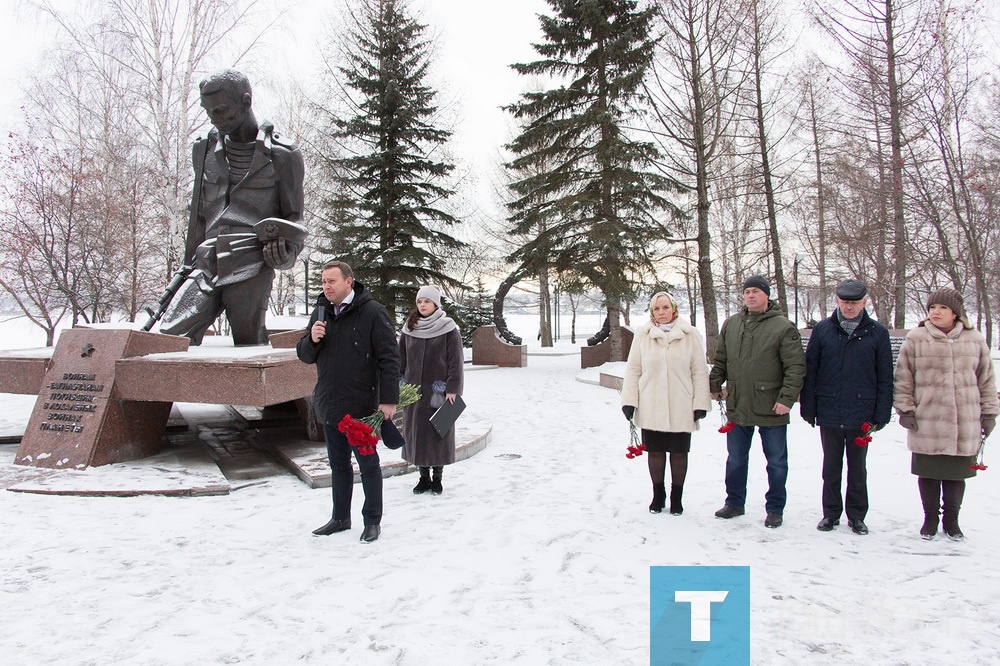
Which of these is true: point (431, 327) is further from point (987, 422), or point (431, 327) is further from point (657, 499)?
point (987, 422)

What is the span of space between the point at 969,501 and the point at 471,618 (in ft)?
13.4

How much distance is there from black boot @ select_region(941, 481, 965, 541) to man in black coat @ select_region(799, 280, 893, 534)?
1.42 ft

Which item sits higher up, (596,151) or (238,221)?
(596,151)

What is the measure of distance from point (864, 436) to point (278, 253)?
546 cm

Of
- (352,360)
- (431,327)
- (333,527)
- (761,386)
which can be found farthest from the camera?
(431,327)


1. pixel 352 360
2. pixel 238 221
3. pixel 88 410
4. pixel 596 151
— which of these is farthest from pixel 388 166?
pixel 352 360

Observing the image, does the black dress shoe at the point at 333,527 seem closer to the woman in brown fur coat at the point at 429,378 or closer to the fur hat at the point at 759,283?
the woman in brown fur coat at the point at 429,378

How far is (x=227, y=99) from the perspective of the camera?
6367mm

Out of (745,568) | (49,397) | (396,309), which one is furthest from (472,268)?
(745,568)

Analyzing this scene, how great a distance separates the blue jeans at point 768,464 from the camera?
13.5ft

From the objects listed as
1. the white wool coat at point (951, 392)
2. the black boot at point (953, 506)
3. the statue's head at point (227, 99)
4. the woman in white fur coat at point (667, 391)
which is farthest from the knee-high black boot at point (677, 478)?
the statue's head at point (227, 99)

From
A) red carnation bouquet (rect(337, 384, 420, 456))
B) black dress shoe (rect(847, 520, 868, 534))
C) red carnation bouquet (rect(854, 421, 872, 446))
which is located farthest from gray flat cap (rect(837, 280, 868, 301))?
red carnation bouquet (rect(337, 384, 420, 456))

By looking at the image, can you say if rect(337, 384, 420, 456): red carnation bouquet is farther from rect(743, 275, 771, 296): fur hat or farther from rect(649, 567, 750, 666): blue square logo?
rect(743, 275, 771, 296): fur hat

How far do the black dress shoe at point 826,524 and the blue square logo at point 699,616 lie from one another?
97 centimetres
